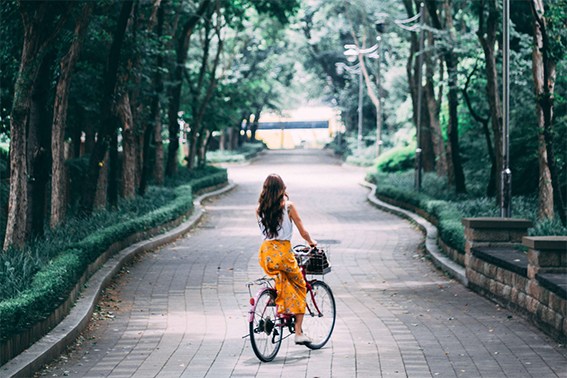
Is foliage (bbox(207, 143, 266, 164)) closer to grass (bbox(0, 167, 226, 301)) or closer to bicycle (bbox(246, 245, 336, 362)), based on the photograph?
grass (bbox(0, 167, 226, 301))

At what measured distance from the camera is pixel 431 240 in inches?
631

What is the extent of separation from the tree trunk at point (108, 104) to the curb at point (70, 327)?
196 cm

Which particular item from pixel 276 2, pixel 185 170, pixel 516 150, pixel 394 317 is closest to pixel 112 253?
pixel 394 317

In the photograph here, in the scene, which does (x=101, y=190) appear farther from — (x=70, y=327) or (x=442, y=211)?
(x=70, y=327)

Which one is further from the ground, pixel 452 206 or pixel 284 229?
pixel 284 229

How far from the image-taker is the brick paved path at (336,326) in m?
6.85

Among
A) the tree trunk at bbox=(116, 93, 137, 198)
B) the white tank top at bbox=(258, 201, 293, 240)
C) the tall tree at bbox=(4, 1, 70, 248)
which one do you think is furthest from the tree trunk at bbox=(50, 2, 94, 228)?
the white tank top at bbox=(258, 201, 293, 240)

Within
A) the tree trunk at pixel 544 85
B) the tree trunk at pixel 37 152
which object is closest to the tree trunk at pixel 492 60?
the tree trunk at pixel 544 85

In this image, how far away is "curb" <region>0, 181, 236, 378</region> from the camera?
249 inches

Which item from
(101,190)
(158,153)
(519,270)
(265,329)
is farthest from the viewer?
(158,153)

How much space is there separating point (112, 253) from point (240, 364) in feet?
20.7

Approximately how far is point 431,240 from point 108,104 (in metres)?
7.11

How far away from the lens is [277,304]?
23.9ft

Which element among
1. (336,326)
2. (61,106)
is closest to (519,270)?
(336,326)
